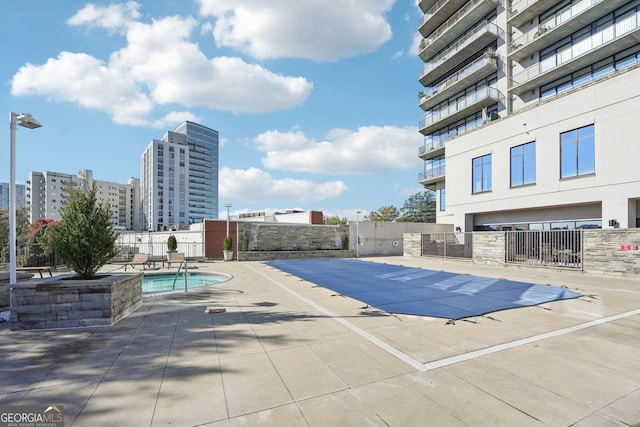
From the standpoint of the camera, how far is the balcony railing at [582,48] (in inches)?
694

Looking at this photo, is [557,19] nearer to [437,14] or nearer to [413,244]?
[437,14]

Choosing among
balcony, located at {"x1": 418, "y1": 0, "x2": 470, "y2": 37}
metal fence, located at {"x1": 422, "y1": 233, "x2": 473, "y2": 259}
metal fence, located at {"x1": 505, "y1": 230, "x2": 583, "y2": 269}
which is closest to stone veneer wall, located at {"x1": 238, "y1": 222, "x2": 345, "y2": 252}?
metal fence, located at {"x1": 422, "y1": 233, "x2": 473, "y2": 259}

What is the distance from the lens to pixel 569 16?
20.3m

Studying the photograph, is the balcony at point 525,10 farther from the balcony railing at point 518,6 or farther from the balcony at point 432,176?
the balcony at point 432,176

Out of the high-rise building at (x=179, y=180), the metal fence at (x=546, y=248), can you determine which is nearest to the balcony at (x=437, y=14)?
the metal fence at (x=546, y=248)

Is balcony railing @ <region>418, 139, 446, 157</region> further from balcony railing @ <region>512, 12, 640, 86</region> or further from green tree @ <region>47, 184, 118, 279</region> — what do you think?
green tree @ <region>47, 184, 118, 279</region>

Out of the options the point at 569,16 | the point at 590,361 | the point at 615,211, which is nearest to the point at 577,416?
the point at 590,361

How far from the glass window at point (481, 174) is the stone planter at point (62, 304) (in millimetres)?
22103

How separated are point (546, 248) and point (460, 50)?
805 inches

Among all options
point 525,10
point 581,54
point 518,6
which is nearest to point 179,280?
point 581,54

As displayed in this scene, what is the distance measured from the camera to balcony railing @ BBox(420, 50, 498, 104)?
25.0m

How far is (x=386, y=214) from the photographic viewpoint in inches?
2328

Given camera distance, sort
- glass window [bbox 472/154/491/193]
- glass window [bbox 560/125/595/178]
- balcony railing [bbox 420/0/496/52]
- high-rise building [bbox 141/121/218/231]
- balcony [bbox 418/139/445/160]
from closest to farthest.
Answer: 1. glass window [bbox 560/125/595/178]
2. glass window [bbox 472/154/491/193]
3. balcony railing [bbox 420/0/496/52]
4. balcony [bbox 418/139/445/160]
5. high-rise building [bbox 141/121/218/231]

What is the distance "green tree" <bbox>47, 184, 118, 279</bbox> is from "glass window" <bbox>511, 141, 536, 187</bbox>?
67.9 ft
